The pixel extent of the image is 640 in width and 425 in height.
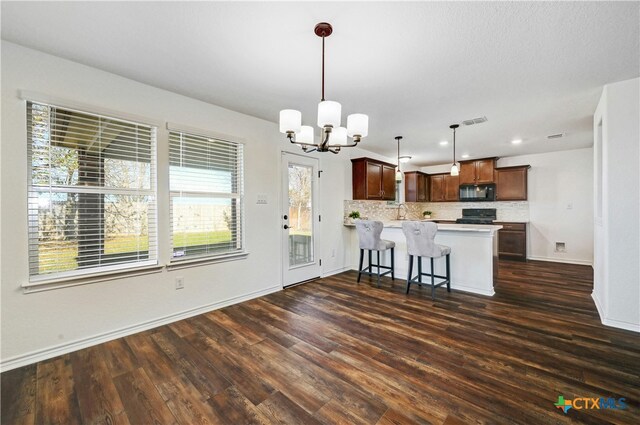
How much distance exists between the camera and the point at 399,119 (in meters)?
3.79

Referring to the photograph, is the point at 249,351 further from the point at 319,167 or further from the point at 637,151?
the point at 637,151

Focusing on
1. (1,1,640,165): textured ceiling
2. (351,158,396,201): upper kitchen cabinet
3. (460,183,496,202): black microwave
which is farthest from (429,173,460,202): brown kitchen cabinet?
(1,1,640,165): textured ceiling

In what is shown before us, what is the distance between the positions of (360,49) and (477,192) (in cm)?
590

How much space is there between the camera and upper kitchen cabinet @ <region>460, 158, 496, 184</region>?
21.0 ft

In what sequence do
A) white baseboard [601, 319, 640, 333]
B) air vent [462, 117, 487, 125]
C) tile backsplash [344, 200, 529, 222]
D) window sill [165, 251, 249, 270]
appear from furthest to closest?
tile backsplash [344, 200, 529, 222], air vent [462, 117, 487, 125], window sill [165, 251, 249, 270], white baseboard [601, 319, 640, 333]

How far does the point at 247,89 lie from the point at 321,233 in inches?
104

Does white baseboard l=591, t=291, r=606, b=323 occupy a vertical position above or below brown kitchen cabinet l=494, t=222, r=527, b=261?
below

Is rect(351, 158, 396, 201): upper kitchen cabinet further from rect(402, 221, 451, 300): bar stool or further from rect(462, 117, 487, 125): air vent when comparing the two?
rect(462, 117, 487, 125): air vent

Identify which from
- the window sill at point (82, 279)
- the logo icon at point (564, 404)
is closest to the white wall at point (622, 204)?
the logo icon at point (564, 404)

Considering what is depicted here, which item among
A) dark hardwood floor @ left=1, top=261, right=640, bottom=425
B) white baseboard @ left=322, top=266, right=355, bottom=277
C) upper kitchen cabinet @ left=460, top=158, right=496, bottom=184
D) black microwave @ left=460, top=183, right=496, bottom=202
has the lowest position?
dark hardwood floor @ left=1, top=261, right=640, bottom=425

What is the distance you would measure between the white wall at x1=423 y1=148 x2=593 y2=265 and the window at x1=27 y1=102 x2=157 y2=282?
7553 mm

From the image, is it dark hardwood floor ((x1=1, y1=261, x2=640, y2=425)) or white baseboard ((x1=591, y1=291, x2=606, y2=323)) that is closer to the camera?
dark hardwood floor ((x1=1, y1=261, x2=640, y2=425))

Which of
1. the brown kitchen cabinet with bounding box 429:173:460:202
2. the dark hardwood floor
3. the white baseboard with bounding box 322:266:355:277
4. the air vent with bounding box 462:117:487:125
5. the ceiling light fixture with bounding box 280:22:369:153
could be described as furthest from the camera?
the brown kitchen cabinet with bounding box 429:173:460:202

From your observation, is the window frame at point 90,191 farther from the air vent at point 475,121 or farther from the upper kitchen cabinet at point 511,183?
the upper kitchen cabinet at point 511,183
